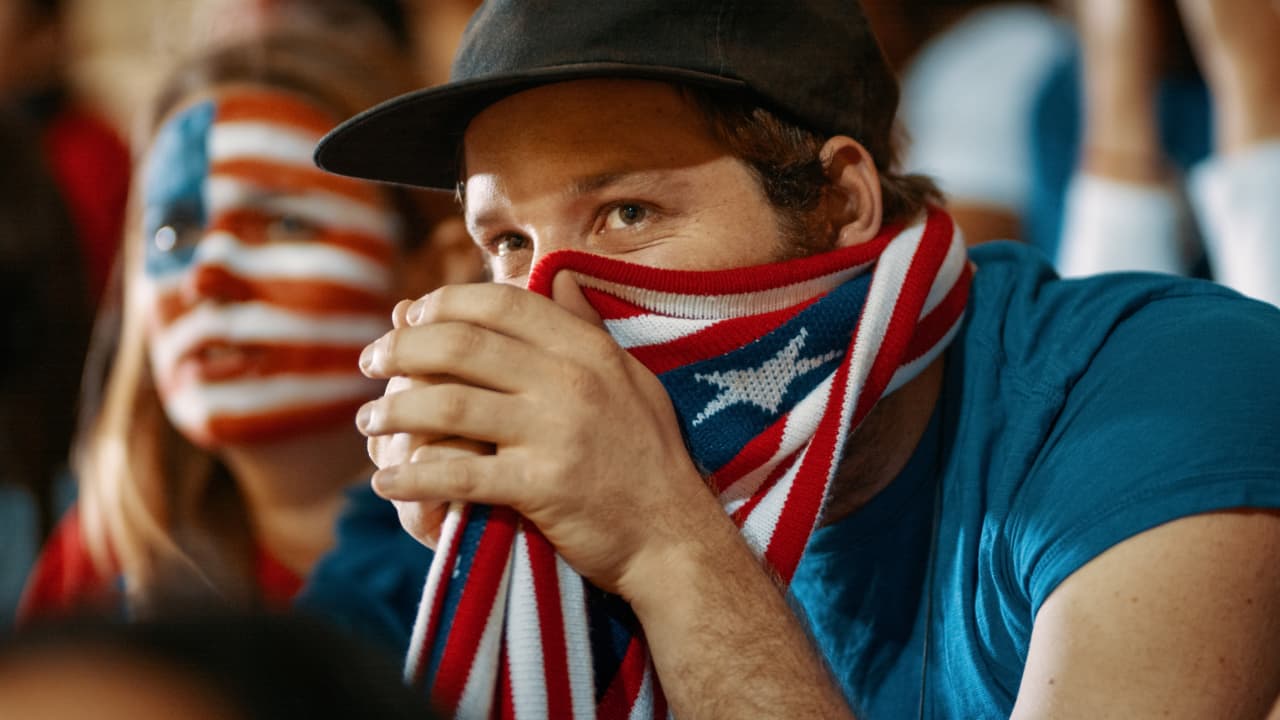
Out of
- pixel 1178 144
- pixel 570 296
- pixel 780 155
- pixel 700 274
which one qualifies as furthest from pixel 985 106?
pixel 570 296

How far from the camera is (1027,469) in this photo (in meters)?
1.48

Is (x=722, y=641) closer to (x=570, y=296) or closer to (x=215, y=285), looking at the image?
(x=570, y=296)

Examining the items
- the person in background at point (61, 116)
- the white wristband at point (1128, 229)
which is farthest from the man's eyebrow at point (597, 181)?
the person in background at point (61, 116)

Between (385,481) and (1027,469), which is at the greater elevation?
(385,481)

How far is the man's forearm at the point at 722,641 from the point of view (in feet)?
4.18

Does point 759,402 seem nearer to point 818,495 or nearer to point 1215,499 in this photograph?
point 818,495

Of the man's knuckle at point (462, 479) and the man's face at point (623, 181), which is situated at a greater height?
the man's face at point (623, 181)

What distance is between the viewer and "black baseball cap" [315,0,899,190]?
1527mm

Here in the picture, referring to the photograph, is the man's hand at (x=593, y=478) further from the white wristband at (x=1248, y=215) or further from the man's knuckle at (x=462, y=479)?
the white wristband at (x=1248, y=215)

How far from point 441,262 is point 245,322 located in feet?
1.19

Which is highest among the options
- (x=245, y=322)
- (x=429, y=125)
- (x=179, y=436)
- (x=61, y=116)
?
(x=61, y=116)

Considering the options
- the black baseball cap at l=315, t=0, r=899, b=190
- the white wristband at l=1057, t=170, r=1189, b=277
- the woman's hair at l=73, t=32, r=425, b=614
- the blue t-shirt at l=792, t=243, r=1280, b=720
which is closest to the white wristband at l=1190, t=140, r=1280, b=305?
the white wristband at l=1057, t=170, r=1189, b=277

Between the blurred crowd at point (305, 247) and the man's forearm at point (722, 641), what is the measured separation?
2.60 feet

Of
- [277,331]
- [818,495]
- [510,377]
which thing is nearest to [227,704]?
[510,377]
